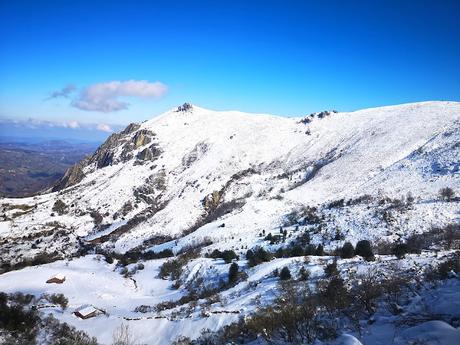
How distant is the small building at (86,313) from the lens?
851 inches

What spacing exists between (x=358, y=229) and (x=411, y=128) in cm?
5618

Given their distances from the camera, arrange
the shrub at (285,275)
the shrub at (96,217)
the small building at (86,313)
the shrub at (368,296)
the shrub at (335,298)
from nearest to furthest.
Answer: the shrub at (368,296) → the shrub at (335,298) → the small building at (86,313) → the shrub at (285,275) → the shrub at (96,217)

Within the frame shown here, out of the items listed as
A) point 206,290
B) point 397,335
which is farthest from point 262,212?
point 397,335

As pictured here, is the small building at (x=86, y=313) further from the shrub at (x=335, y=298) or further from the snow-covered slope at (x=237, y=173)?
the snow-covered slope at (x=237, y=173)

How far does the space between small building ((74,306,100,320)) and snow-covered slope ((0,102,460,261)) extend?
25218 millimetres

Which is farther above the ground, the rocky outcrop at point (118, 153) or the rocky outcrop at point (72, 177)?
the rocky outcrop at point (118, 153)

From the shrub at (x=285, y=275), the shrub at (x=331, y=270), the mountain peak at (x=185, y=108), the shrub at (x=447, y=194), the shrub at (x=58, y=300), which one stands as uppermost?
the mountain peak at (x=185, y=108)

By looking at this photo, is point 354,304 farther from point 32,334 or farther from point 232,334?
point 32,334

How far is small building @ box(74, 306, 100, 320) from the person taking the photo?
21.6 m

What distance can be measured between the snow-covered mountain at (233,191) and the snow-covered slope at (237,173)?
0.48 m

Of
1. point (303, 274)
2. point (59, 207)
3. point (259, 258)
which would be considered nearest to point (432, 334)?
point (303, 274)

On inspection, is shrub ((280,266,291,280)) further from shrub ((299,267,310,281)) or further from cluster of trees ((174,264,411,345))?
cluster of trees ((174,264,411,345))

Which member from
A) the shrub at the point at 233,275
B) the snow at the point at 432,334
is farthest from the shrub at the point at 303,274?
the snow at the point at 432,334

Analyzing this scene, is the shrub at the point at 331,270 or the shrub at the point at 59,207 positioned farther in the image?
the shrub at the point at 59,207
